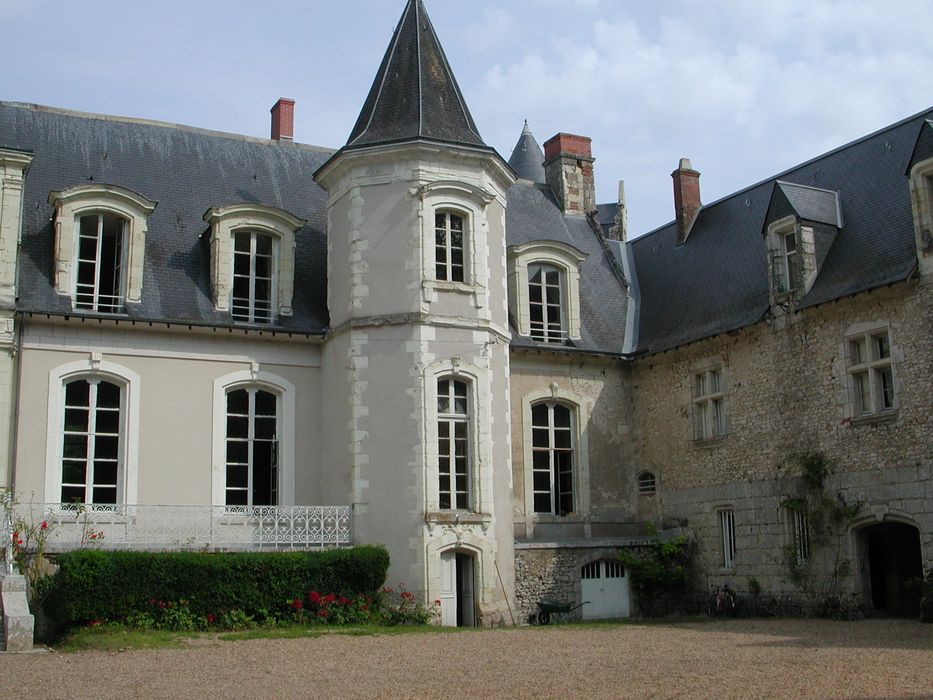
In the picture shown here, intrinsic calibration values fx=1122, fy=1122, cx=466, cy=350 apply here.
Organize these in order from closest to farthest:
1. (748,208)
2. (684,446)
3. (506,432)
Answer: (506,432), (684,446), (748,208)

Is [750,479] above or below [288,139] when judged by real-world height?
below

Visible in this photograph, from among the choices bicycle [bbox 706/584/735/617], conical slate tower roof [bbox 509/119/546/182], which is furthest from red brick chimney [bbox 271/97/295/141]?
conical slate tower roof [bbox 509/119/546/182]

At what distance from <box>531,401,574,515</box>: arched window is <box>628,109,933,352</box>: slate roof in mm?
2228

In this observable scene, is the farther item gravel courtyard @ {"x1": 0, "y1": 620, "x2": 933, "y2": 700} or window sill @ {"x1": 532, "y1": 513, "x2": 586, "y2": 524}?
window sill @ {"x1": 532, "y1": 513, "x2": 586, "y2": 524}

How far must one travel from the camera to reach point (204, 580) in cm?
1475

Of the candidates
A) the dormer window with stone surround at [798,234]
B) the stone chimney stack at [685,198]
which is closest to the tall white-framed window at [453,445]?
the dormer window with stone surround at [798,234]

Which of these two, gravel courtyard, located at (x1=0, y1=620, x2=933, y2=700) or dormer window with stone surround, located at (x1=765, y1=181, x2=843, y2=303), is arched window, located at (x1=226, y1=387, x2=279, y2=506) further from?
dormer window with stone surround, located at (x1=765, y1=181, x2=843, y2=303)

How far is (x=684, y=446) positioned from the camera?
19797 mm

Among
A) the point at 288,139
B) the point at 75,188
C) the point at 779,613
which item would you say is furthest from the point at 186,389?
the point at 779,613

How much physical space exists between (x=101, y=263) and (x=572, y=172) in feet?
34.6

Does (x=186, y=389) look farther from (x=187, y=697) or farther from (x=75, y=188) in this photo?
(x=187, y=697)

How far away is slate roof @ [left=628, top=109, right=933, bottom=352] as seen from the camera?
55.8 ft

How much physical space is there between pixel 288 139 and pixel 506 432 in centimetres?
792

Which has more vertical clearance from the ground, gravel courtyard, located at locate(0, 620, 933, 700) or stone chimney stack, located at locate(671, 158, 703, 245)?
stone chimney stack, located at locate(671, 158, 703, 245)
